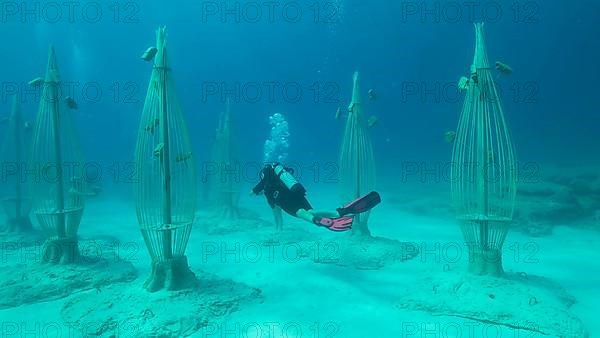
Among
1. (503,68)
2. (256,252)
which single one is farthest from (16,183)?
(503,68)

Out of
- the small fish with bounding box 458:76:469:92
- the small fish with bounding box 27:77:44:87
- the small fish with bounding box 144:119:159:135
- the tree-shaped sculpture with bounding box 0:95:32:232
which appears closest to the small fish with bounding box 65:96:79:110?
the small fish with bounding box 27:77:44:87

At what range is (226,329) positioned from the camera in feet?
18.5

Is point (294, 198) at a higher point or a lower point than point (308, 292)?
higher

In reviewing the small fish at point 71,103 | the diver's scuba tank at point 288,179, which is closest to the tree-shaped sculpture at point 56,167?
the small fish at point 71,103

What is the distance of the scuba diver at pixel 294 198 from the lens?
5531mm

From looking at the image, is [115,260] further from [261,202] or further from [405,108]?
Answer: [405,108]

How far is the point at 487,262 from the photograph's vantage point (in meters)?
6.58

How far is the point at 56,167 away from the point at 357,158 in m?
6.20

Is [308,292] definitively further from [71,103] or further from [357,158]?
[71,103]

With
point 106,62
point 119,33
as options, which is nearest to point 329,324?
point 119,33

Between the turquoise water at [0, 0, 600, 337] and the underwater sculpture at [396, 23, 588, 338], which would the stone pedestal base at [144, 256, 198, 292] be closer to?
the turquoise water at [0, 0, 600, 337]

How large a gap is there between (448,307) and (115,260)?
264 inches

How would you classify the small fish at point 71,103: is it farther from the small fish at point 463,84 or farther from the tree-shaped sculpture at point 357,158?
the small fish at point 463,84

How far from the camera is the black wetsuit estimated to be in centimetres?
580
